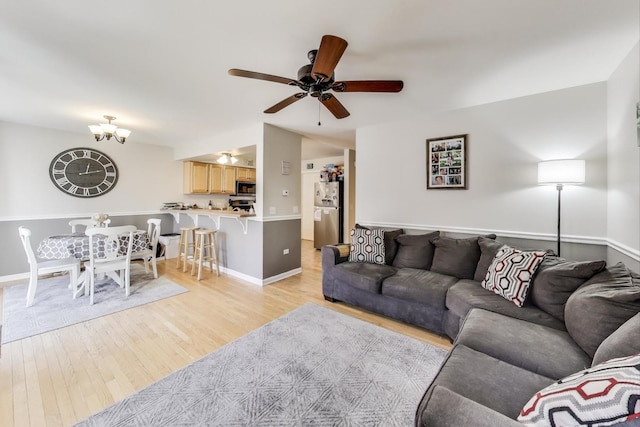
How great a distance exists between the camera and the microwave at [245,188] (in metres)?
6.36

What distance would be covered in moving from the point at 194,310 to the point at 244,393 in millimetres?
1599

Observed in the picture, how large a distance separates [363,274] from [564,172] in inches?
81.0

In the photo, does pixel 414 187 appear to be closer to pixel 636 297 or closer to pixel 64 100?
pixel 636 297

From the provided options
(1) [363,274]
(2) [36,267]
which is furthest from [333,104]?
(2) [36,267]

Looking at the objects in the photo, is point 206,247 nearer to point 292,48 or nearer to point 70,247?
point 70,247

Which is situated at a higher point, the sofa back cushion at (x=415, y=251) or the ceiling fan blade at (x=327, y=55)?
the ceiling fan blade at (x=327, y=55)

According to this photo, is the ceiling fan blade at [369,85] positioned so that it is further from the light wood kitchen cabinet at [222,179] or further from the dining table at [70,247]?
the light wood kitchen cabinet at [222,179]

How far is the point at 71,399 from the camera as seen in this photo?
1696 mm

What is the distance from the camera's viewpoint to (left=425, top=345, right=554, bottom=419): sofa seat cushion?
109cm

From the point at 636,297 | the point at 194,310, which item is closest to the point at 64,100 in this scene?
the point at 194,310

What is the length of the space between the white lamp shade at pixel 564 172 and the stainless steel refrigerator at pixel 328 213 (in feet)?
13.0

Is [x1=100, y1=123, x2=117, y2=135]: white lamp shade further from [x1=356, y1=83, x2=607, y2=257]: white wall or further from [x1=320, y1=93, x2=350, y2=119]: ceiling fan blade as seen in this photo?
[x1=356, y1=83, x2=607, y2=257]: white wall

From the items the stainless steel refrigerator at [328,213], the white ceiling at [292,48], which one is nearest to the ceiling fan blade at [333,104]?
the white ceiling at [292,48]

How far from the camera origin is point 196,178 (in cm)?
572
